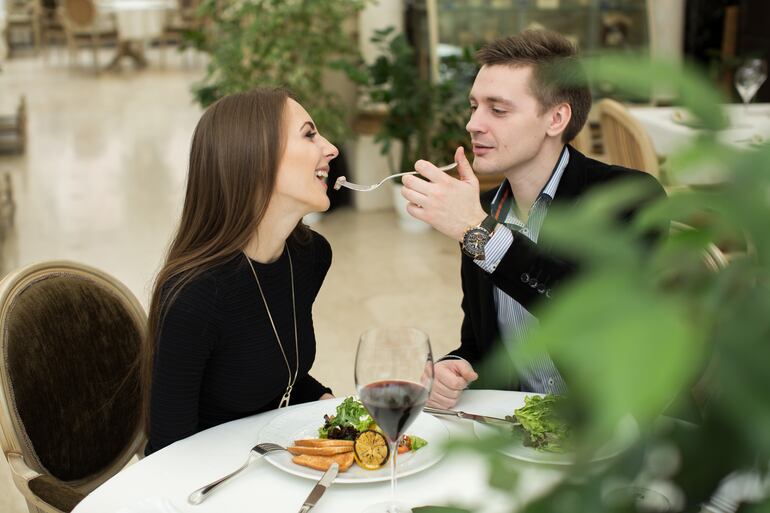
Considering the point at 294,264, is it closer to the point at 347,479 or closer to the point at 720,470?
the point at 347,479

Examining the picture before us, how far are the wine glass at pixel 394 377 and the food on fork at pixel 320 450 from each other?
21 cm

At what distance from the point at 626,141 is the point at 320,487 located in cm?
316

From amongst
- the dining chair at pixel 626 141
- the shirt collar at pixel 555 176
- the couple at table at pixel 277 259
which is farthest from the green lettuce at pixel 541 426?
the dining chair at pixel 626 141

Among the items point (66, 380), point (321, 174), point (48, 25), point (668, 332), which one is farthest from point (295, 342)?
point (48, 25)

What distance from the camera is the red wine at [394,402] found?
1.07 m

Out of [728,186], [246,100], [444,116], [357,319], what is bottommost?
[357,319]

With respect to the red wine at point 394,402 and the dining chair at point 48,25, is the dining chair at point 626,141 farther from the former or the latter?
the dining chair at point 48,25

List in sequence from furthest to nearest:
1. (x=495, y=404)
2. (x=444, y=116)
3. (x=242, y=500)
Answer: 1. (x=444, y=116)
2. (x=495, y=404)
3. (x=242, y=500)

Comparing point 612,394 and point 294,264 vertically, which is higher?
point 612,394

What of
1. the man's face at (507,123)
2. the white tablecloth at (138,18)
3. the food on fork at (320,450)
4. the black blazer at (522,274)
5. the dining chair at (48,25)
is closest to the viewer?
the food on fork at (320,450)

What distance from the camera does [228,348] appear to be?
1731 mm

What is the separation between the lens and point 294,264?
1.91 m

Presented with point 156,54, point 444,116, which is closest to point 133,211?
point 444,116

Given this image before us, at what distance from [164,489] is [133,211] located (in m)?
5.43
